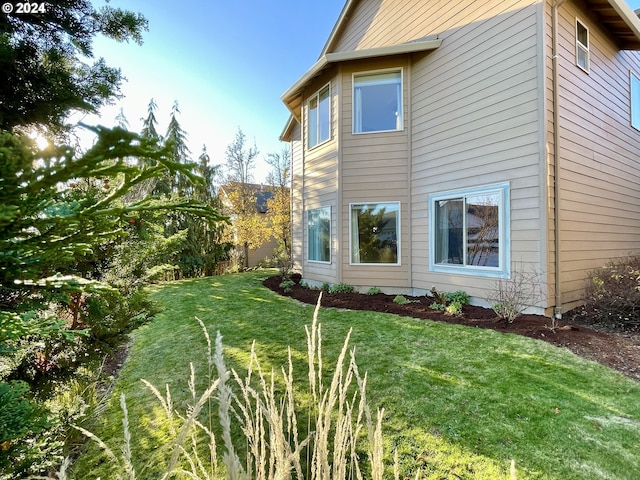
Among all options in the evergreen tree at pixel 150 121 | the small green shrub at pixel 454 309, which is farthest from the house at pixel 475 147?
the evergreen tree at pixel 150 121

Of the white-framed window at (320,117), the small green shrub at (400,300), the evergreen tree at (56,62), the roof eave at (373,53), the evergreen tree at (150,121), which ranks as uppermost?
the evergreen tree at (150,121)

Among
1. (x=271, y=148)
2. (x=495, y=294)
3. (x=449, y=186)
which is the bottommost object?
(x=495, y=294)

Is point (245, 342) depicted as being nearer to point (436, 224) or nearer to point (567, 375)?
point (567, 375)

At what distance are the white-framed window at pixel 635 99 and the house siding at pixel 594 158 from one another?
7.8 inches

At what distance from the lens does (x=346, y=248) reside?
24.4 feet

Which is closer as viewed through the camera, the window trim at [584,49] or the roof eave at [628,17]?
the roof eave at [628,17]

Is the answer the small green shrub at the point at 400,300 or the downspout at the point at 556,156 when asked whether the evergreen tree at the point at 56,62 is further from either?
the downspout at the point at 556,156

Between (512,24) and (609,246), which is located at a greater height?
(512,24)

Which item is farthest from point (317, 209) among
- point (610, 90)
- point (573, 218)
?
point (610, 90)

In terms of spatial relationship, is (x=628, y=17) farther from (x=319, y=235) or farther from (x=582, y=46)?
(x=319, y=235)

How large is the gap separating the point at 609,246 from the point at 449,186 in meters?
3.52

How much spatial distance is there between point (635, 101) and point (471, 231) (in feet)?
19.6

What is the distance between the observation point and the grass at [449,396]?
2131mm

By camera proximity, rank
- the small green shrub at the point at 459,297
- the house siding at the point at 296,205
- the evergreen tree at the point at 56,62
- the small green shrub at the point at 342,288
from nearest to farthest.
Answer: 1. the evergreen tree at the point at 56,62
2. the small green shrub at the point at 459,297
3. the small green shrub at the point at 342,288
4. the house siding at the point at 296,205
